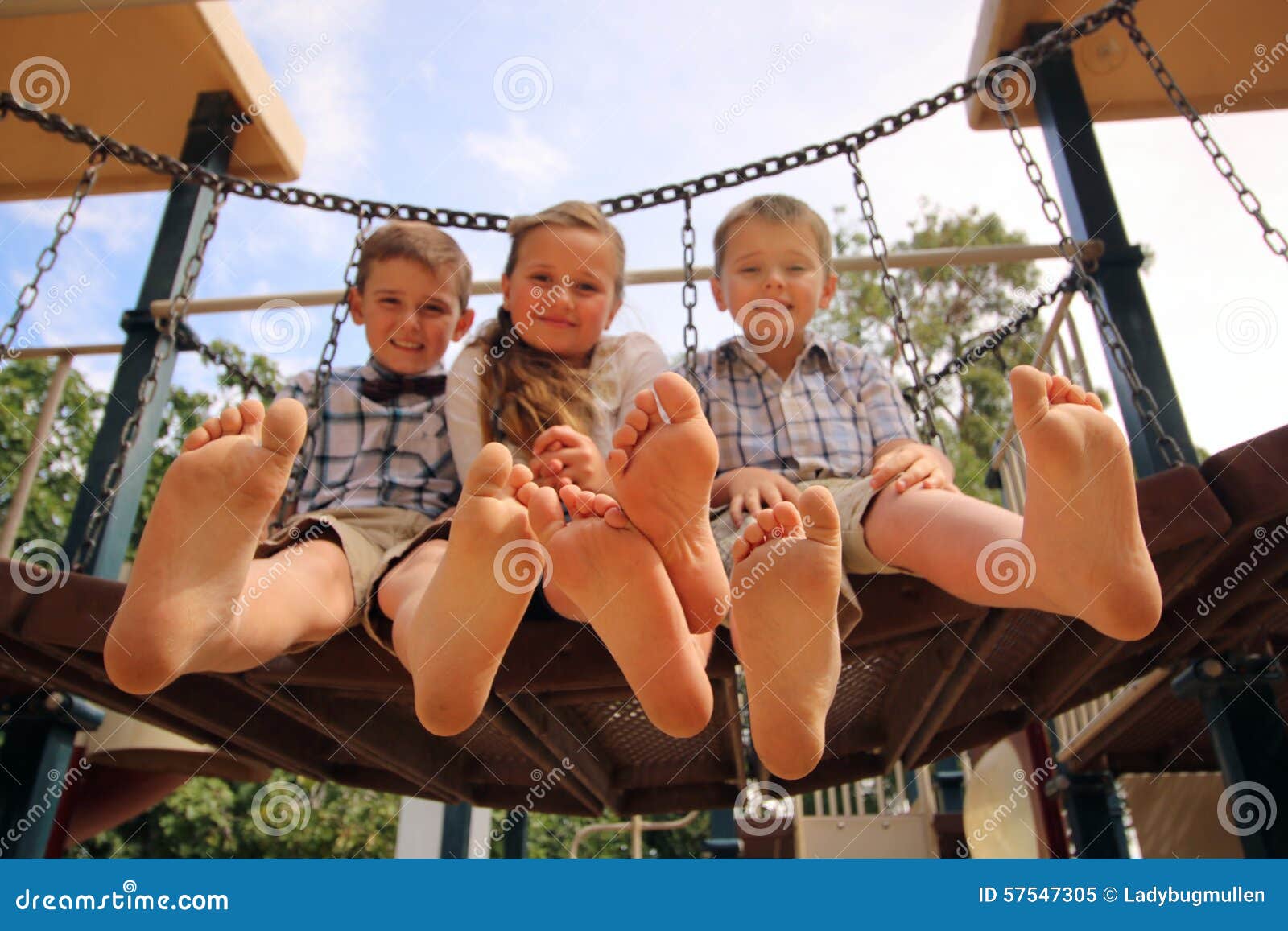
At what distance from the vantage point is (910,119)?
1.86m

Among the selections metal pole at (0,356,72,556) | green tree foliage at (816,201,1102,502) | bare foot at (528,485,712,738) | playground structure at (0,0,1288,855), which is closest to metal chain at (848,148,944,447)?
playground structure at (0,0,1288,855)

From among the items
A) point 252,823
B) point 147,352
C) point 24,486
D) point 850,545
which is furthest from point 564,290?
point 252,823

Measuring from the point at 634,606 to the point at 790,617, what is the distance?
186 mm

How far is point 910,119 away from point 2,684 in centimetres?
200

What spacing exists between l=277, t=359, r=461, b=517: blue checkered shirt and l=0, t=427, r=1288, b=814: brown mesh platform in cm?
37

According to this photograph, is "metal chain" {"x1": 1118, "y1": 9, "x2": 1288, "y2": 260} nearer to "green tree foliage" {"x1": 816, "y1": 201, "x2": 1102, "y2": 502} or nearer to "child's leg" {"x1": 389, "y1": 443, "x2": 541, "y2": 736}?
"child's leg" {"x1": 389, "y1": 443, "x2": 541, "y2": 736}

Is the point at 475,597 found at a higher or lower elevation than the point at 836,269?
lower

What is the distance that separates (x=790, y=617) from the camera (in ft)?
3.61

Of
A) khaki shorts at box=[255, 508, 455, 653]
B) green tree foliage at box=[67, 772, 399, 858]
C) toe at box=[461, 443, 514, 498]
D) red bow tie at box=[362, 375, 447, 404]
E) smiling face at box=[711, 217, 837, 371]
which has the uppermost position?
green tree foliage at box=[67, 772, 399, 858]

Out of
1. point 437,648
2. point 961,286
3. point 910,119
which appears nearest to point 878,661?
point 437,648

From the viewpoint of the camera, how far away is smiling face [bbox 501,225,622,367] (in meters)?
1.81

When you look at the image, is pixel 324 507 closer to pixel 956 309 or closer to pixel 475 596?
pixel 475 596

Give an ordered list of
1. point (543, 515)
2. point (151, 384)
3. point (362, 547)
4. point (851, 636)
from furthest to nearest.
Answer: point (151, 384)
point (362, 547)
point (851, 636)
point (543, 515)

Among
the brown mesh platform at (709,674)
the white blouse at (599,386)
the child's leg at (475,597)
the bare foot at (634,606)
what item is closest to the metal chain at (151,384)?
the brown mesh platform at (709,674)
